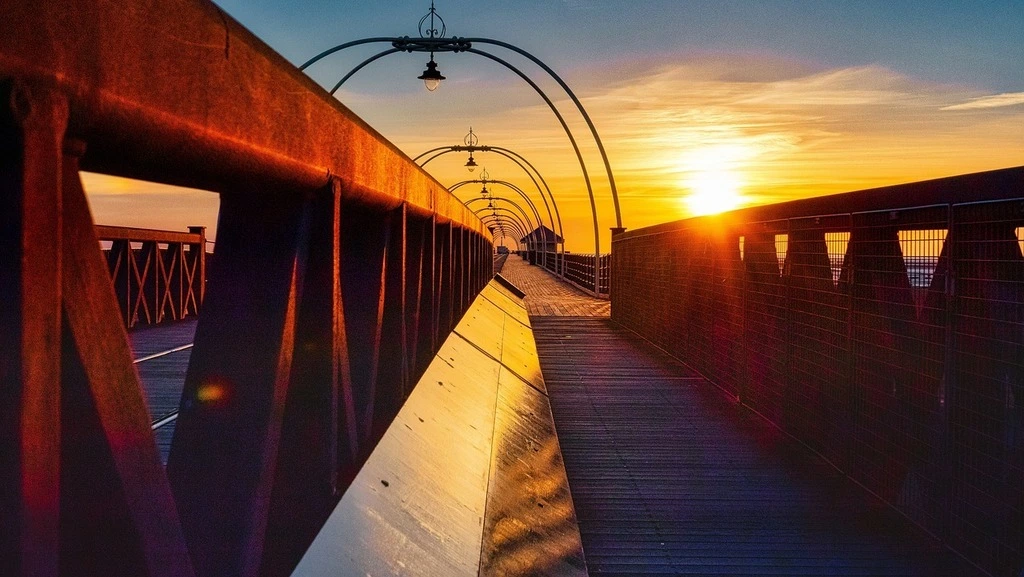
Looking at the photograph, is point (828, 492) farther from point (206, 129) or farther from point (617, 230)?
point (617, 230)

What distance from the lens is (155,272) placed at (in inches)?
633

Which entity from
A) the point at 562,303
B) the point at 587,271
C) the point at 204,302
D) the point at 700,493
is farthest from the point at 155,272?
the point at 587,271

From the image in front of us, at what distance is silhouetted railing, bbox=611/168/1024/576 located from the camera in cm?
460

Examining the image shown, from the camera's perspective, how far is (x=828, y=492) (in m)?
6.84

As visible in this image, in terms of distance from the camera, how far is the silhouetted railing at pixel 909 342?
4.60 meters

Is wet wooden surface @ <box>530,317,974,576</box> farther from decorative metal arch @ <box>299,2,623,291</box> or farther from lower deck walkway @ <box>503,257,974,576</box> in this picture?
decorative metal arch @ <box>299,2,623,291</box>

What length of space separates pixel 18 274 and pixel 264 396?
3.58 feet

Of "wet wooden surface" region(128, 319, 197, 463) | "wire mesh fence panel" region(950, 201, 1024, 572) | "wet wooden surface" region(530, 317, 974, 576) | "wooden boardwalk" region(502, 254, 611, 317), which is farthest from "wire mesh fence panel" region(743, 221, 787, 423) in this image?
"wooden boardwalk" region(502, 254, 611, 317)

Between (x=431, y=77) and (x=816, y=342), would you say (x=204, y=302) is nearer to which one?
(x=816, y=342)

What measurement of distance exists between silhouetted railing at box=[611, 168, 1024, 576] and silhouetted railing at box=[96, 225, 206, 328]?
31.6 feet

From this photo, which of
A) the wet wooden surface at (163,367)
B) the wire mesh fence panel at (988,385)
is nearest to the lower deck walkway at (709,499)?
the wire mesh fence panel at (988,385)

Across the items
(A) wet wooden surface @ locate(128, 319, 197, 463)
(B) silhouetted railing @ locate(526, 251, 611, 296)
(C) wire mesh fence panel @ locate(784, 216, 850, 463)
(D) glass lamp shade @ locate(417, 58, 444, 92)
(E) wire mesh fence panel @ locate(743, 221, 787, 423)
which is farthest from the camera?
(B) silhouetted railing @ locate(526, 251, 611, 296)

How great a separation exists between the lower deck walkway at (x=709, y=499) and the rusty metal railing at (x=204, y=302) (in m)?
3.19

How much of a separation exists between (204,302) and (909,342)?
482cm
